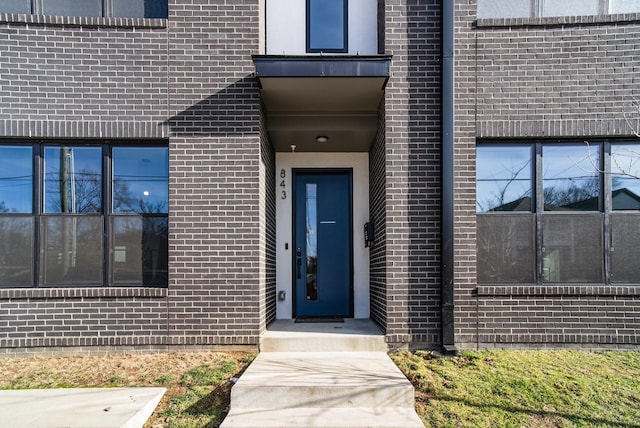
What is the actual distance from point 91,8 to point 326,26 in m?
3.29

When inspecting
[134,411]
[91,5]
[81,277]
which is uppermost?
[91,5]

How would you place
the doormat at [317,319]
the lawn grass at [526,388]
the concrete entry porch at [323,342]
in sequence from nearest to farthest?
1. the lawn grass at [526,388]
2. the concrete entry porch at [323,342]
3. the doormat at [317,319]

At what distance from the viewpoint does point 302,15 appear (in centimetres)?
617

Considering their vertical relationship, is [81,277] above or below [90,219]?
below

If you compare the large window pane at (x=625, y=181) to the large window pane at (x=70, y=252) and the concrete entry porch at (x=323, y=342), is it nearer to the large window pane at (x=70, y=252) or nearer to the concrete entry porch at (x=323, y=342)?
the concrete entry porch at (x=323, y=342)

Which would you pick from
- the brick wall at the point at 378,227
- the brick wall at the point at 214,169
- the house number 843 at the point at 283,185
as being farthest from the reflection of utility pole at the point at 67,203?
the brick wall at the point at 378,227

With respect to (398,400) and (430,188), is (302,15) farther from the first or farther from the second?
(398,400)

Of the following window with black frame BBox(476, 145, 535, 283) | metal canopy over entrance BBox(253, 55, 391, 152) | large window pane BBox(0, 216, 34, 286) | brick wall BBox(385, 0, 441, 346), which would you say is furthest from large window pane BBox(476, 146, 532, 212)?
large window pane BBox(0, 216, 34, 286)

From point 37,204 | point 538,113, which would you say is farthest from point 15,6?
point 538,113

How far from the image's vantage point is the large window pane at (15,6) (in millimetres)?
5375

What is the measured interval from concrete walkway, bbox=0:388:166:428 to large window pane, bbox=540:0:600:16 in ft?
22.2

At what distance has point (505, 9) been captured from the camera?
5.47 metres

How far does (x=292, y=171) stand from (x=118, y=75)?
9.68 ft

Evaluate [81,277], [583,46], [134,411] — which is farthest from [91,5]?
[583,46]
